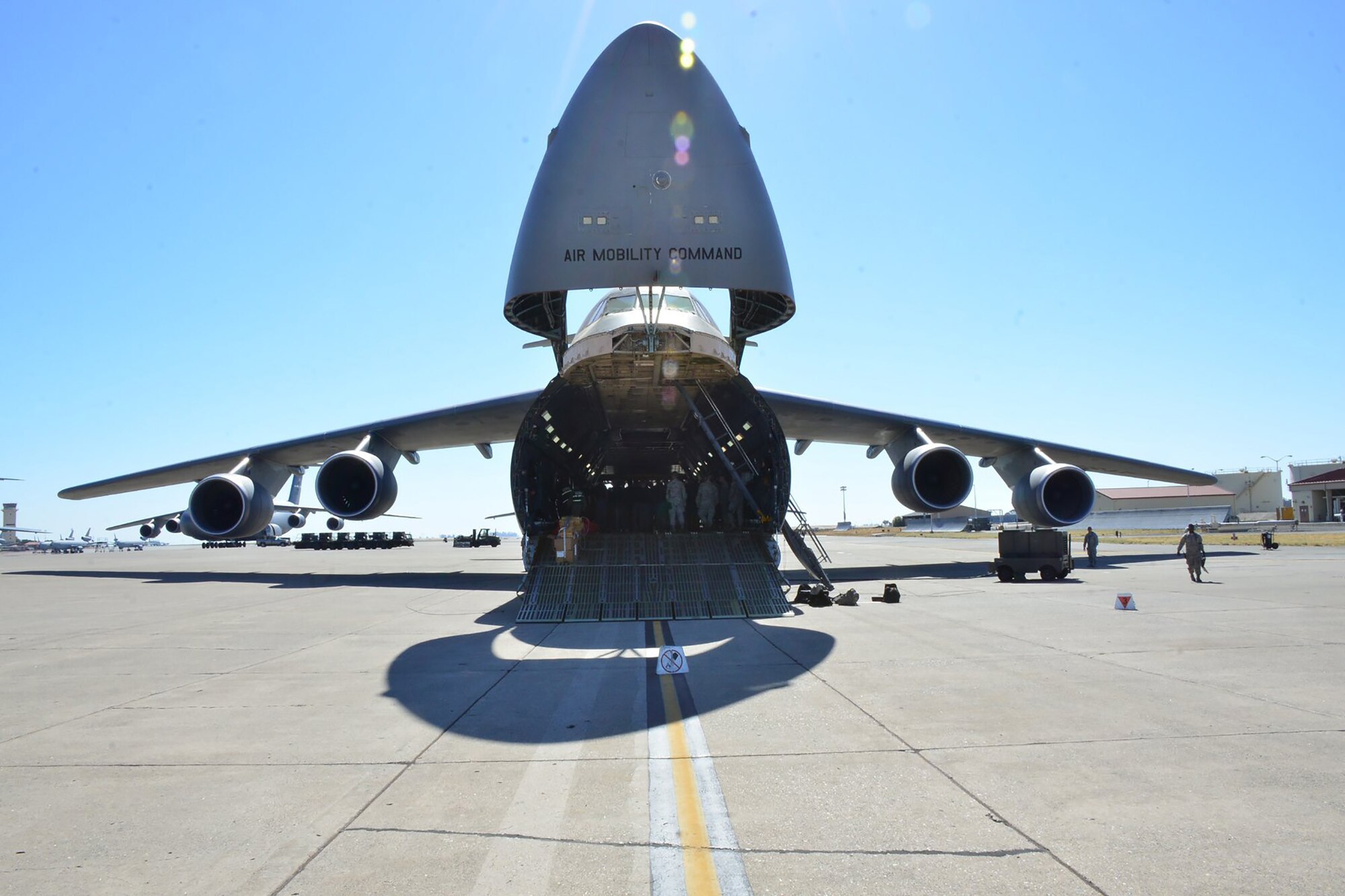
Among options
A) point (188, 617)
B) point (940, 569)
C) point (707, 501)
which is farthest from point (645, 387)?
point (940, 569)

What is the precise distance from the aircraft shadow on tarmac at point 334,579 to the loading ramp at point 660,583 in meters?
3.48

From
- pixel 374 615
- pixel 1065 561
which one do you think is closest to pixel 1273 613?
pixel 1065 561

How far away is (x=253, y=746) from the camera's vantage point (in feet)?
14.8

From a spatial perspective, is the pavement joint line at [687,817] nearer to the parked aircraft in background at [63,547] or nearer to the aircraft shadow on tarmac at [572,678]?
the aircraft shadow on tarmac at [572,678]

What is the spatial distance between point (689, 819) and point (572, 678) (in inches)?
129

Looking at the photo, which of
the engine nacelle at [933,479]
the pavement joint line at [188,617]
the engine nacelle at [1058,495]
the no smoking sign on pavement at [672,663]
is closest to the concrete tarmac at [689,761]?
the no smoking sign on pavement at [672,663]

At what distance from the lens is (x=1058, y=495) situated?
17.0 metres

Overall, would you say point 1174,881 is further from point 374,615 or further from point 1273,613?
point 374,615

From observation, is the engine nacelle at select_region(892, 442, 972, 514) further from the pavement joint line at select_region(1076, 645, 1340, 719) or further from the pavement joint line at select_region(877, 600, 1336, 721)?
the pavement joint line at select_region(1076, 645, 1340, 719)

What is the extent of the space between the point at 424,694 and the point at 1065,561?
13339 mm

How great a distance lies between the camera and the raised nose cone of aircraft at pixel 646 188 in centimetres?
881

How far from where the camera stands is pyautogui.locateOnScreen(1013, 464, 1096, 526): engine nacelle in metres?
16.7

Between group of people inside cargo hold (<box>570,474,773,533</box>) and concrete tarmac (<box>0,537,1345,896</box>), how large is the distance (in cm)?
651

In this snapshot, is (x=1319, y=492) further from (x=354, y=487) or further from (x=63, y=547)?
Answer: (x=63, y=547)
